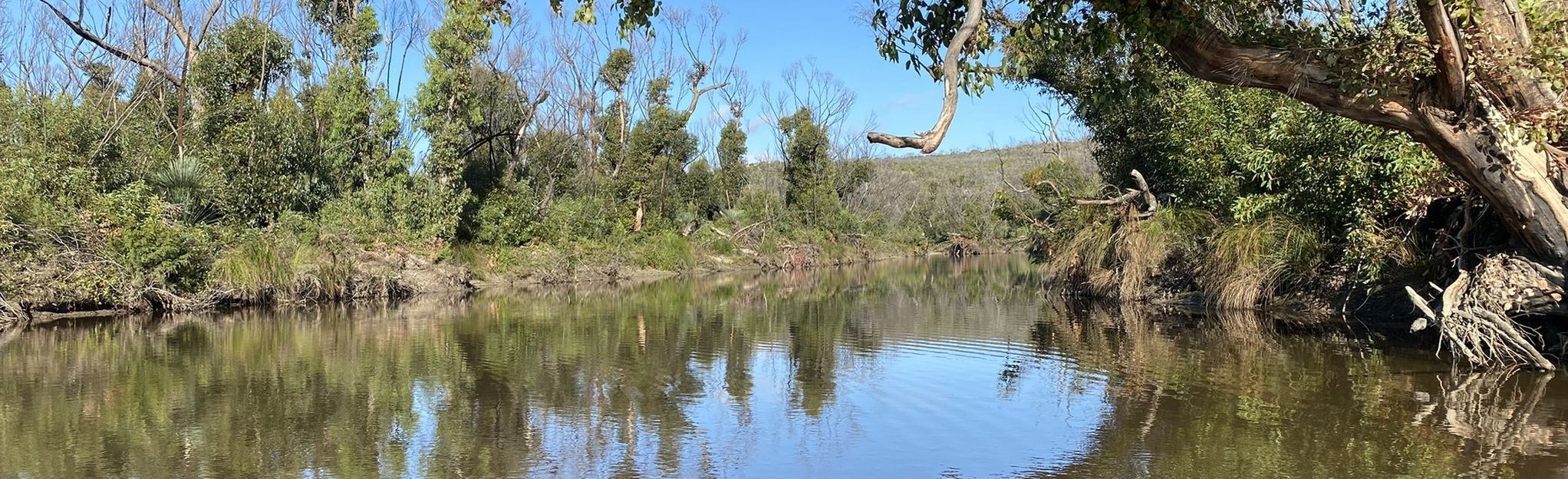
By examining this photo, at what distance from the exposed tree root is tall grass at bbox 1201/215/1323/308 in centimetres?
591

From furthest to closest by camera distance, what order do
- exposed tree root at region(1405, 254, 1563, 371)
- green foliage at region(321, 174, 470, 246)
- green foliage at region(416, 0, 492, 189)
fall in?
green foliage at region(416, 0, 492, 189) < green foliage at region(321, 174, 470, 246) < exposed tree root at region(1405, 254, 1563, 371)

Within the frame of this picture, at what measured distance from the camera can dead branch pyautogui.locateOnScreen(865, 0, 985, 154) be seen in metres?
5.56

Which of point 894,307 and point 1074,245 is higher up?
point 1074,245

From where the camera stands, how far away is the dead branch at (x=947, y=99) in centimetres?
556

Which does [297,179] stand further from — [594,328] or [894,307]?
[894,307]

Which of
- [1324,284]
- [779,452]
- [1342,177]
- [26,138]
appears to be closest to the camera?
[779,452]

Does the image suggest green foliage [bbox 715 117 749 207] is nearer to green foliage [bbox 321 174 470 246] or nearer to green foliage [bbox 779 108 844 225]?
green foliage [bbox 779 108 844 225]

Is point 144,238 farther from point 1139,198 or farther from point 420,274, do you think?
point 1139,198

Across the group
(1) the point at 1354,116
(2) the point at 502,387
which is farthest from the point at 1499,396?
(2) the point at 502,387

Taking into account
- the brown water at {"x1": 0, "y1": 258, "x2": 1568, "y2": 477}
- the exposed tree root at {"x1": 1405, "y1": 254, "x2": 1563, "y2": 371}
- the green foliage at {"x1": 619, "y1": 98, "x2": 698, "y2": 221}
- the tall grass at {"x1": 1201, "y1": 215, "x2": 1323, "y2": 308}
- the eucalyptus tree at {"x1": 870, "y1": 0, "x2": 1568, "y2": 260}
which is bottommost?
the brown water at {"x1": 0, "y1": 258, "x2": 1568, "y2": 477}

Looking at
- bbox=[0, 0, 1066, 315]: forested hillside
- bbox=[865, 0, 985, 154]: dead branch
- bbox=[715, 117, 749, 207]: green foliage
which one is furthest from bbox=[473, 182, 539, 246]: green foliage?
bbox=[865, 0, 985, 154]: dead branch

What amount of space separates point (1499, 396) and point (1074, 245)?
12.7 meters

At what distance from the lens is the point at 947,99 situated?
5.81m

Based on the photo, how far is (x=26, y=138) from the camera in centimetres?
1977
